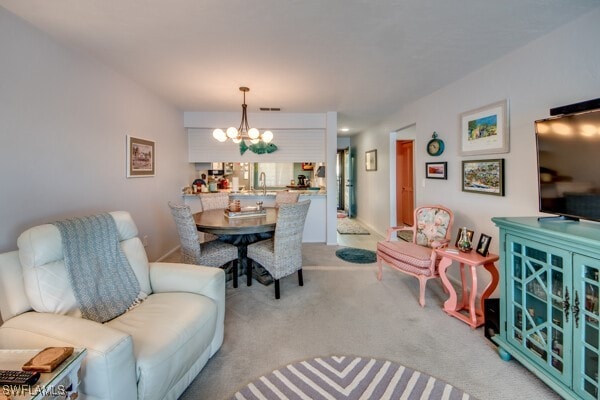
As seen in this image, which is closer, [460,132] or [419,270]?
[419,270]

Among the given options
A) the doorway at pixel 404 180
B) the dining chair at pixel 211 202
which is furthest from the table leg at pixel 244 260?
the doorway at pixel 404 180

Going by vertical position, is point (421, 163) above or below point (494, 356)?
above

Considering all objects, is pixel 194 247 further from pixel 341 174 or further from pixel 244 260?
pixel 341 174

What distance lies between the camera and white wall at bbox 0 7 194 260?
1874 millimetres

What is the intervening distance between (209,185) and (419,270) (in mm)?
3822

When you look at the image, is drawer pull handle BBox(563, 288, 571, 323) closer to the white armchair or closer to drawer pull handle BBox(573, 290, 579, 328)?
drawer pull handle BBox(573, 290, 579, 328)

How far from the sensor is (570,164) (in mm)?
1635

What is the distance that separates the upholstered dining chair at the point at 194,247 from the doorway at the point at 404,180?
423cm

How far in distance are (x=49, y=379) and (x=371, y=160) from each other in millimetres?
5824

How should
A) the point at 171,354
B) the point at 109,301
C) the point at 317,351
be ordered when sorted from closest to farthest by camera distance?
1. the point at 171,354
2. the point at 109,301
3. the point at 317,351

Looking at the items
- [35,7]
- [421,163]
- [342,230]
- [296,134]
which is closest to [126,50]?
[35,7]

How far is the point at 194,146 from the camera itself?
16.3 feet

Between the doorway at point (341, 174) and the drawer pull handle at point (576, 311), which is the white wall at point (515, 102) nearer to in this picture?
the drawer pull handle at point (576, 311)

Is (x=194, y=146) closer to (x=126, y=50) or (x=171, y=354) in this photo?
(x=126, y=50)
